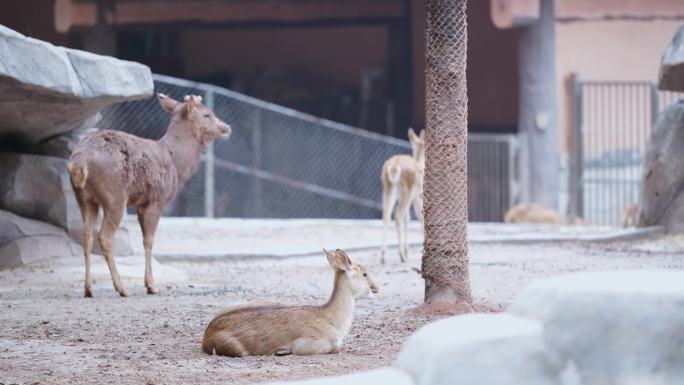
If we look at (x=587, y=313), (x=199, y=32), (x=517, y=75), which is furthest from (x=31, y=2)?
(x=587, y=313)

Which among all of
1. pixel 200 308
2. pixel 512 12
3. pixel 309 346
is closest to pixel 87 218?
pixel 200 308

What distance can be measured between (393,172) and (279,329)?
584 cm

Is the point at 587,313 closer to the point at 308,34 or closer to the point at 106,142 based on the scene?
the point at 106,142

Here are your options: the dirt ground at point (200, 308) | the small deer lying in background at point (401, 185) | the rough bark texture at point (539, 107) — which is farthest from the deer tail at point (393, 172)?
the rough bark texture at point (539, 107)

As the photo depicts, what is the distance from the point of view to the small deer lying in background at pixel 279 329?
684 centimetres

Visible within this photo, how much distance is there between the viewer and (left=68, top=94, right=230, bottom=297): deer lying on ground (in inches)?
371

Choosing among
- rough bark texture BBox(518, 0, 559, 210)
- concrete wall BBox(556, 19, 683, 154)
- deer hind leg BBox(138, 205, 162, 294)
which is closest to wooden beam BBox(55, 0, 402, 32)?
concrete wall BBox(556, 19, 683, 154)

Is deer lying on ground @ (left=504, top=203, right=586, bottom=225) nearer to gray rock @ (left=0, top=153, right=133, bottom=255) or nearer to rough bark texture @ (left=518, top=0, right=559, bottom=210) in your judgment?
rough bark texture @ (left=518, top=0, right=559, bottom=210)

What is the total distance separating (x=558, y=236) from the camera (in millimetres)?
14711

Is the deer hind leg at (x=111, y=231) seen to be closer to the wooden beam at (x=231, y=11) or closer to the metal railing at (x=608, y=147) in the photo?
the wooden beam at (x=231, y=11)

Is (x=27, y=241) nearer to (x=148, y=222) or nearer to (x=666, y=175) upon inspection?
(x=148, y=222)

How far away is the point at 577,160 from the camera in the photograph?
18.6 m

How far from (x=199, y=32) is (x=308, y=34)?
6.73 feet

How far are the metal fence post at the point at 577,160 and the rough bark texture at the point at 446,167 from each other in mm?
10291
